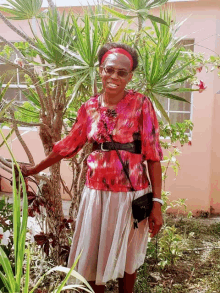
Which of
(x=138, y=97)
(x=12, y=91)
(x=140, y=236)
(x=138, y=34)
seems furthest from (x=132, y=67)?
(x=12, y=91)

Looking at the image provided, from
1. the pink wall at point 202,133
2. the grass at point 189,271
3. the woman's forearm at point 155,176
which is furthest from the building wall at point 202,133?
the woman's forearm at point 155,176

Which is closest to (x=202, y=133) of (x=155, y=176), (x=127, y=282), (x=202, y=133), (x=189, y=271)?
(x=202, y=133)

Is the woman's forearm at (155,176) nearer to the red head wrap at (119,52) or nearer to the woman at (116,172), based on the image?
the woman at (116,172)

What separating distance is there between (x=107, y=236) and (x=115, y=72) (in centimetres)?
90

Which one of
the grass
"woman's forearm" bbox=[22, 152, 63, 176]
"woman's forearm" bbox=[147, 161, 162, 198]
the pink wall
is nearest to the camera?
"woman's forearm" bbox=[147, 161, 162, 198]

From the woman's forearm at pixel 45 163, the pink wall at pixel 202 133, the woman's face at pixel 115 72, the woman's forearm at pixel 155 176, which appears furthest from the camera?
the pink wall at pixel 202 133

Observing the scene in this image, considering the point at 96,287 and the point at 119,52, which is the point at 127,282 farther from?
the point at 119,52

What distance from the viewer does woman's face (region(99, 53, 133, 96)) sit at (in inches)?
73.8

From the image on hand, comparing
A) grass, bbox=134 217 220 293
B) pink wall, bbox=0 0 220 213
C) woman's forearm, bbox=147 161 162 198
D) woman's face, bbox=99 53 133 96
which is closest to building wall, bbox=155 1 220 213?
pink wall, bbox=0 0 220 213

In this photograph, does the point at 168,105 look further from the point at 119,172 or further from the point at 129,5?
the point at 119,172

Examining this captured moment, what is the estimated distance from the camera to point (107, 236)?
197 centimetres

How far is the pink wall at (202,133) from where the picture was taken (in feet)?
14.9

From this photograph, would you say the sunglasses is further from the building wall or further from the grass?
the building wall

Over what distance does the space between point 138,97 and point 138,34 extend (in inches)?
26.3
